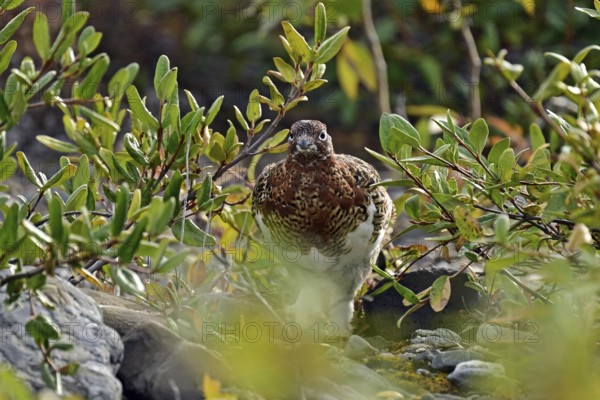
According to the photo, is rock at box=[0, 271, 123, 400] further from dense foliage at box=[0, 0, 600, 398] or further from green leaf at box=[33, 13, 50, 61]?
green leaf at box=[33, 13, 50, 61]

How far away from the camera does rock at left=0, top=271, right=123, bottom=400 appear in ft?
8.02

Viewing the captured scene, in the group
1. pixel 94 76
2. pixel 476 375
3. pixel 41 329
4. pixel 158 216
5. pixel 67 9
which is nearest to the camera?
pixel 158 216

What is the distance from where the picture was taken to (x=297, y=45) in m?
3.32

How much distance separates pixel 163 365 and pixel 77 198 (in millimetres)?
681

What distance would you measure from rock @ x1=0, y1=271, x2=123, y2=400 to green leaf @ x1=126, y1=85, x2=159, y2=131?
2.20ft

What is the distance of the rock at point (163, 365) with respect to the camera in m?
2.58

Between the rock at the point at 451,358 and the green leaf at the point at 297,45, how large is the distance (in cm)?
108

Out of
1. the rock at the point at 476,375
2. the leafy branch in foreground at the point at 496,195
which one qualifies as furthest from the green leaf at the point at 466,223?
the rock at the point at 476,375

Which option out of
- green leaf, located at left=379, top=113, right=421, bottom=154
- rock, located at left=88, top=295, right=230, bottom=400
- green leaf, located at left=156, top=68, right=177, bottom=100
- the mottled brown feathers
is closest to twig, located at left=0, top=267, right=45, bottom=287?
rock, located at left=88, top=295, right=230, bottom=400

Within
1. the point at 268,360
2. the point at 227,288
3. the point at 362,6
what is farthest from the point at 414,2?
the point at 268,360

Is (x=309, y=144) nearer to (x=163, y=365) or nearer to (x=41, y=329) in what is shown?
(x=163, y=365)

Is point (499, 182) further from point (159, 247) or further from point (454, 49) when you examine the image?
point (454, 49)

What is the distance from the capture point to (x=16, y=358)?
2.46 metres

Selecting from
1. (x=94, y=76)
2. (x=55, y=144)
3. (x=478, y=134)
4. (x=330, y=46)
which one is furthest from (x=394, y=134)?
(x=55, y=144)
